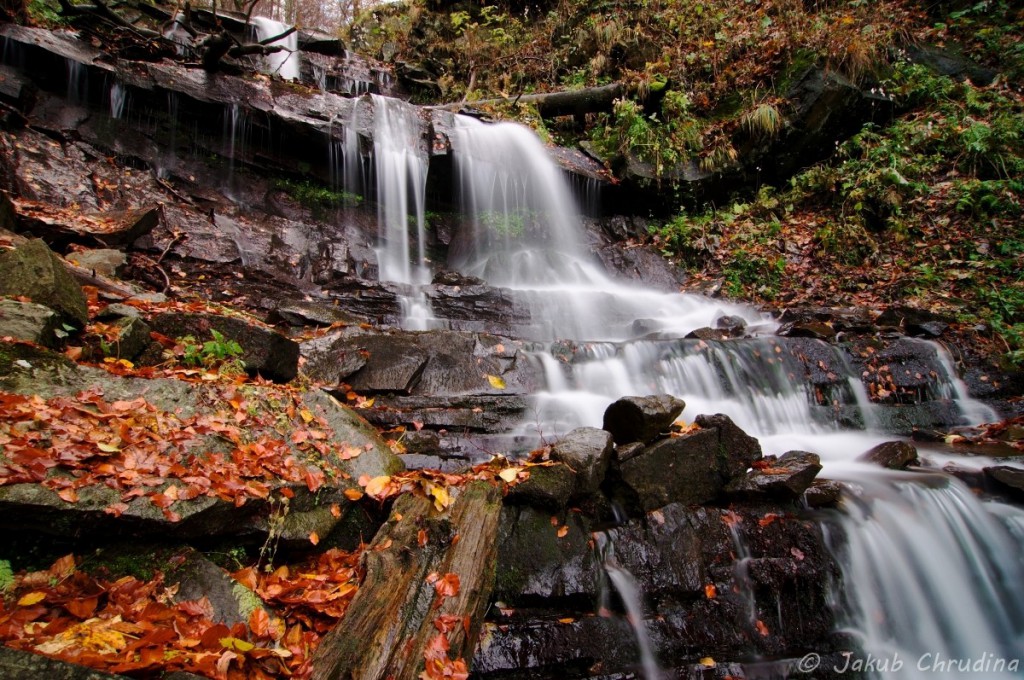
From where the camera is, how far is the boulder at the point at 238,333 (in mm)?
4133

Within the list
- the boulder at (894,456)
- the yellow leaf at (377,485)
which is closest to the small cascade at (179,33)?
the yellow leaf at (377,485)

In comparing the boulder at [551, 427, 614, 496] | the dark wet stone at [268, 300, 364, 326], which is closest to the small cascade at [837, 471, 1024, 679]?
the boulder at [551, 427, 614, 496]

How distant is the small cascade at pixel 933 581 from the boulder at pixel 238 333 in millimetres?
4837

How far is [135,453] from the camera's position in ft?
8.25

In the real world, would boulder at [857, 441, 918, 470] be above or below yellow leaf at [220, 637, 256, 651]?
above

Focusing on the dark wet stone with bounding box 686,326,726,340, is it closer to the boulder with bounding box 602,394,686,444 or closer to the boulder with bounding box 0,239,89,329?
the boulder with bounding box 602,394,686,444

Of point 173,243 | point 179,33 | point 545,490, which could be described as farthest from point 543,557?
point 179,33

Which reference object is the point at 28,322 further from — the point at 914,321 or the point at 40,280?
the point at 914,321

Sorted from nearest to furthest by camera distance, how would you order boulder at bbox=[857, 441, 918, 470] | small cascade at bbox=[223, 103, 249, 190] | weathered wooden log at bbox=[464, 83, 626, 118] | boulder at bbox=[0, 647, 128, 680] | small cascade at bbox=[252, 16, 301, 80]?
boulder at bbox=[0, 647, 128, 680] → boulder at bbox=[857, 441, 918, 470] → small cascade at bbox=[223, 103, 249, 190] → weathered wooden log at bbox=[464, 83, 626, 118] → small cascade at bbox=[252, 16, 301, 80]

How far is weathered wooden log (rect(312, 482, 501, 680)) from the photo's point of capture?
1.98 meters

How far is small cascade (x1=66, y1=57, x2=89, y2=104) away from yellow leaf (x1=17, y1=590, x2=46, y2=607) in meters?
10.9

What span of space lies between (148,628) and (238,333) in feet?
9.31

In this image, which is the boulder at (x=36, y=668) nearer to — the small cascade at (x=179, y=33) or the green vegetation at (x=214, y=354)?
the green vegetation at (x=214, y=354)

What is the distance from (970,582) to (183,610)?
5.21m
